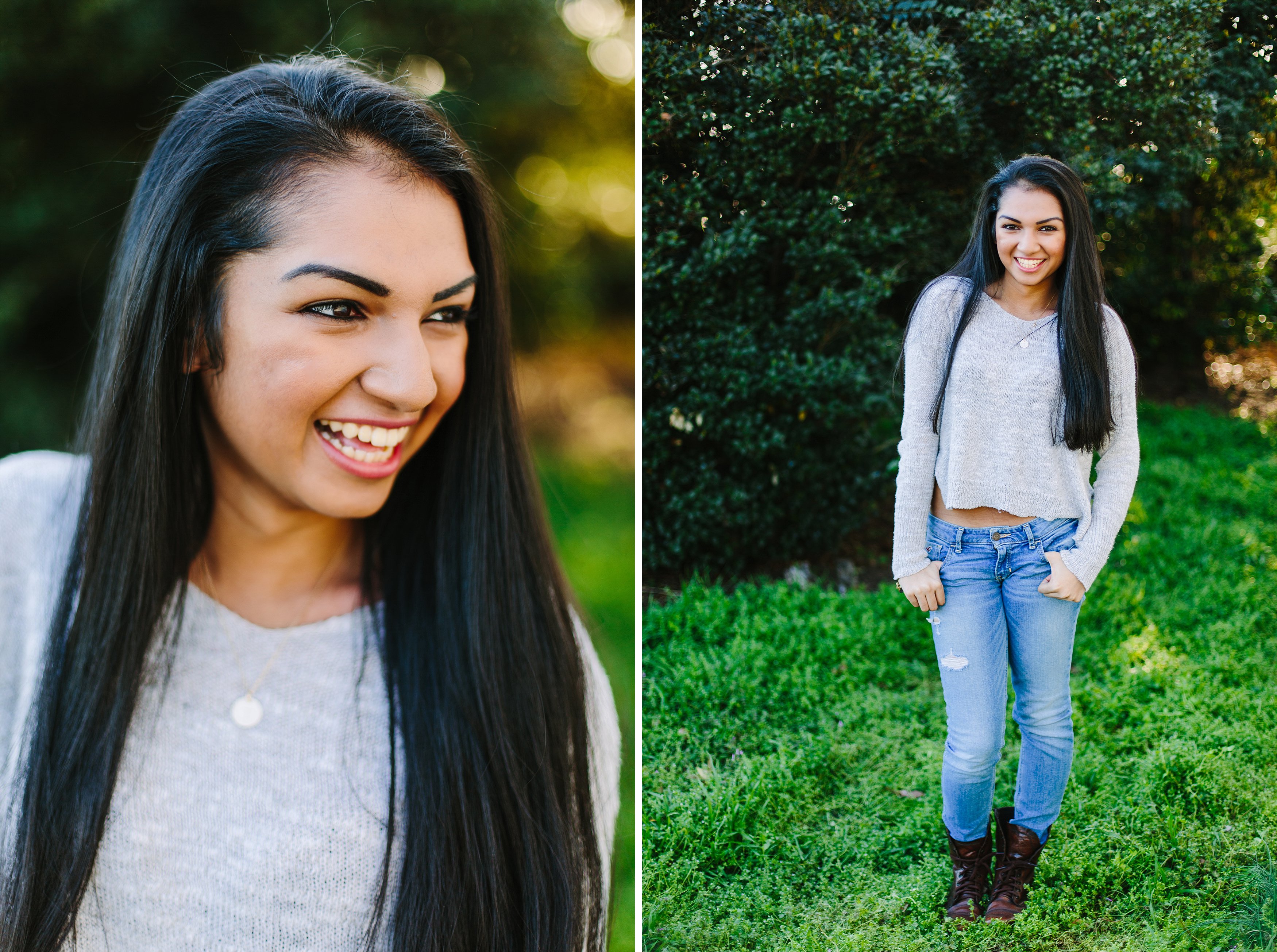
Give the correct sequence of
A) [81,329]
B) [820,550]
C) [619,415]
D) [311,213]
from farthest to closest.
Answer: [619,415] → [81,329] → [820,550] → [311,213]

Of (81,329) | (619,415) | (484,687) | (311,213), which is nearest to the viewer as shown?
(311,213)

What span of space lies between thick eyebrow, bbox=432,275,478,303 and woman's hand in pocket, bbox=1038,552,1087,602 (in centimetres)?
112

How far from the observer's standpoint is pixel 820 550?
2.58 metres

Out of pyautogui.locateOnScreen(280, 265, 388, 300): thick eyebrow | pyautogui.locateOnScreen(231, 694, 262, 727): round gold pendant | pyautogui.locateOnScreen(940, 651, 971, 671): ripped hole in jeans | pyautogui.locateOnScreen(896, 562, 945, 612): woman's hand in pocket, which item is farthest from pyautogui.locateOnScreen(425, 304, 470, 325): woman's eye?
pyautogui.locateOnScreen(940, 651, 971, 671): ripped hole in jeans

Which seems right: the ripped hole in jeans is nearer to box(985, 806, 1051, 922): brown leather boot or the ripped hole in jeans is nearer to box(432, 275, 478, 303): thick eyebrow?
box(985, 806, 1051, 922): brown leather boot

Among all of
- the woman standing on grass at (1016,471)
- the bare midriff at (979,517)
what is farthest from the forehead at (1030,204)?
the bare midriff at (979,517)

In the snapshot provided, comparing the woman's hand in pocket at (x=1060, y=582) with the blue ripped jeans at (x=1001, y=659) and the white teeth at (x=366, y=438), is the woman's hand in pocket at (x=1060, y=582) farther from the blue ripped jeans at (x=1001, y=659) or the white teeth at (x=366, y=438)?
the white teeth at (x=366, y=438)

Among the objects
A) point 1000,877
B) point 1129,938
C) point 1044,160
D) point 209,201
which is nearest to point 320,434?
point 209,201

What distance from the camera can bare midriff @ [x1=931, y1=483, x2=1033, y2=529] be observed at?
165cm

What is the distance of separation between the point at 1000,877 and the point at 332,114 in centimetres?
184

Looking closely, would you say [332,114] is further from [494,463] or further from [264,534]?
[264,534]

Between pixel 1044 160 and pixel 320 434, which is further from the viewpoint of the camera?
pixel 1044 160

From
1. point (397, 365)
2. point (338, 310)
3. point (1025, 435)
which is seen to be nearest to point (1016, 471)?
point (1025, 435)

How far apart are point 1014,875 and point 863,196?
4.90 feet
